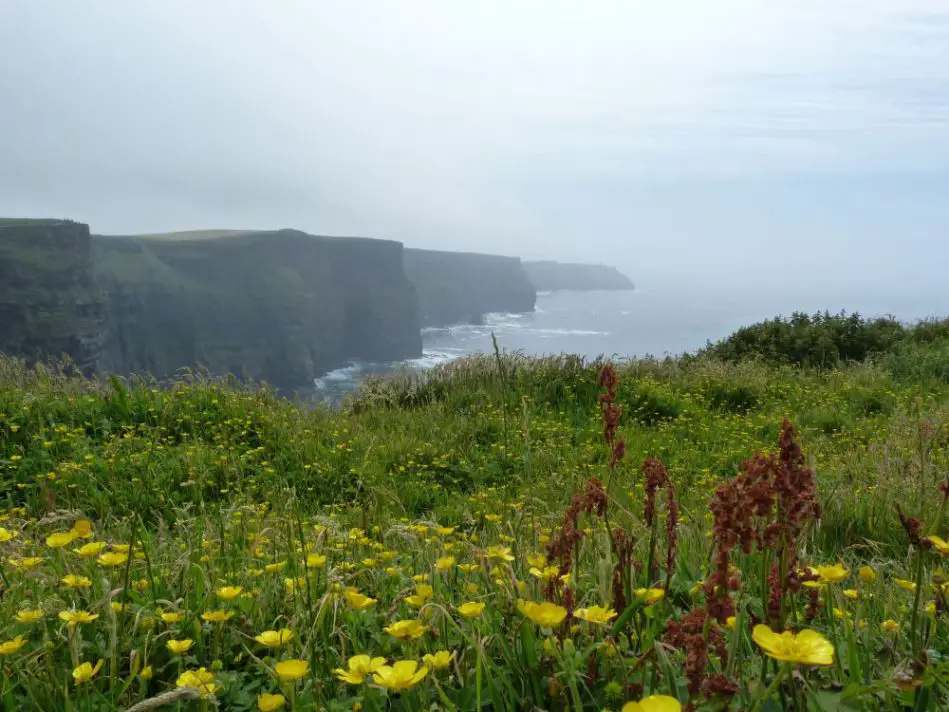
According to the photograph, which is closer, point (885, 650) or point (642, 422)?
→ point (885, 650)

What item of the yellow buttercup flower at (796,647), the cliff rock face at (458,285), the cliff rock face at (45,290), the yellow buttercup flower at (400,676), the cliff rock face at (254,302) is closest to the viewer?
the yellow buttercup flower at (796,647)

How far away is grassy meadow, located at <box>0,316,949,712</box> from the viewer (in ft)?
4.59

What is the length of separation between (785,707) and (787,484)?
1.61ft

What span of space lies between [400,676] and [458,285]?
159304 millimetres

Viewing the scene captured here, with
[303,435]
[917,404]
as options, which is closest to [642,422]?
[917,404]

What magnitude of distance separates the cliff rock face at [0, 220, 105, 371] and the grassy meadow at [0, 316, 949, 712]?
74.1 m

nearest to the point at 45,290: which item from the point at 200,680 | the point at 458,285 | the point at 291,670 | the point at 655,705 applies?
the point at 200,680

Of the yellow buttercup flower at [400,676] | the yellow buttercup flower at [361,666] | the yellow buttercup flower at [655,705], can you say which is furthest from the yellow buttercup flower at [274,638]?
the yellow buttercup flower at [655,705]

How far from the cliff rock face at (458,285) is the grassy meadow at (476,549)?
144 m

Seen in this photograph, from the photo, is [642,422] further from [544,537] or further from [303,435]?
[544,537]

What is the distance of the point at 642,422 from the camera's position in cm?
879

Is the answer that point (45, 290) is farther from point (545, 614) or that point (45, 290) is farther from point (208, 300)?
point (545, 614)

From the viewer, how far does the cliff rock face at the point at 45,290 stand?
69438 millimetres

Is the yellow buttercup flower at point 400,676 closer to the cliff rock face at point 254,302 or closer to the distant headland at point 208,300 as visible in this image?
the distant headland at point 208,300
